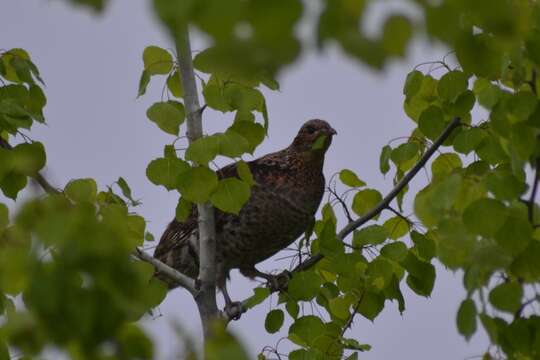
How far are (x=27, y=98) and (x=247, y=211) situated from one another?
293cm

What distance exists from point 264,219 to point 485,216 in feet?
14.3

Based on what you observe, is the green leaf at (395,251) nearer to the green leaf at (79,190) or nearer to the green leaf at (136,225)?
the green leaf at (136,225)

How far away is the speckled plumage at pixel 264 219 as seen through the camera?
7.45m

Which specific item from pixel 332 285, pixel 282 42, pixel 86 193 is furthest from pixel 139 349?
pixel 332 285

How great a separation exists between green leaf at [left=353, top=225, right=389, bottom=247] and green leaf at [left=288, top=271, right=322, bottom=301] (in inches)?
11.6

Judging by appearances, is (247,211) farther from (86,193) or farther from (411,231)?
(86,193)

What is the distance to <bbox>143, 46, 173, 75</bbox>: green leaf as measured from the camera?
15.7ft

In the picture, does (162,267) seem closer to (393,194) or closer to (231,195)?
(231,195)

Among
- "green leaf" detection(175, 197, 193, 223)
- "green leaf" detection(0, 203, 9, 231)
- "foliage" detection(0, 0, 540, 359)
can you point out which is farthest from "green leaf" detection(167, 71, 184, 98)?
"green leaf" detection(0, 203, 9, 231)

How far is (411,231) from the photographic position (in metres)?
4.90

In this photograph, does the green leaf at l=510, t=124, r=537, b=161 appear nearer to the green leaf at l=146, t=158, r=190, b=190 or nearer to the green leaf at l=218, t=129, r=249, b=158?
the green leaf at l=218, t=129, r=249, b=158

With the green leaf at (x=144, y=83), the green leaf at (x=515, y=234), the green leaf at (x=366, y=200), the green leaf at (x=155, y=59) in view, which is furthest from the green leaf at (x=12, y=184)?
the green leaf at (x=515, y=234)

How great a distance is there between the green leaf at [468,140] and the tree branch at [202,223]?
129 centimetres

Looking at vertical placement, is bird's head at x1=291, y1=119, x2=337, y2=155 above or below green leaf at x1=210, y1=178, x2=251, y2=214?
above
